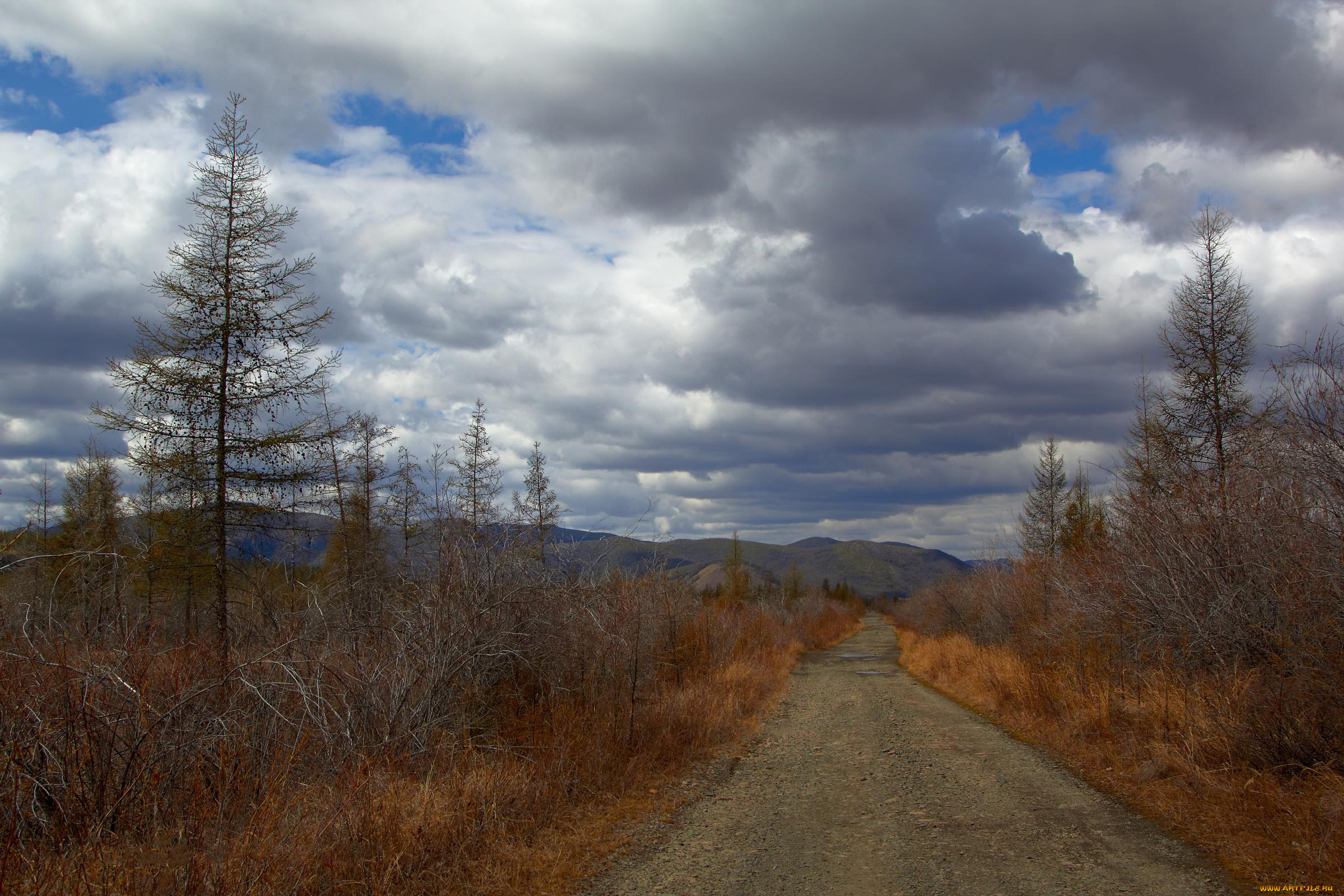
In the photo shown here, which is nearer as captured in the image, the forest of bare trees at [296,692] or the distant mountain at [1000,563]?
the forest of bare trees at [296,692]

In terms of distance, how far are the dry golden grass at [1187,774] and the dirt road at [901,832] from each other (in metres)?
0.33

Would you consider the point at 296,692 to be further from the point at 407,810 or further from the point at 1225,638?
the point at 1225,638

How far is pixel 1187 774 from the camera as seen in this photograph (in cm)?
763

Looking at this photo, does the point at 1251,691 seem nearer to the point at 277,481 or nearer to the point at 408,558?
the point at 408,558

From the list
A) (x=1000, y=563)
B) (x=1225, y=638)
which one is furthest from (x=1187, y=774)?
(x=1000, y=563)

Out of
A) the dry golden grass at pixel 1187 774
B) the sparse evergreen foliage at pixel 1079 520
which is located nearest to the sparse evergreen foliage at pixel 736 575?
the sparse evergreen foliage at pixel 1079 520

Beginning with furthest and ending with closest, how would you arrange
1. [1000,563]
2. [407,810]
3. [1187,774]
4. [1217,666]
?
[1000,563] → [1217,666] → [1187,774] → [407,810]

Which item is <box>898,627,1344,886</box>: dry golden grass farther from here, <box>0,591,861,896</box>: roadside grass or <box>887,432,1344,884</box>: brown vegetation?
<box>0,591,861,896</box>: roadside grass

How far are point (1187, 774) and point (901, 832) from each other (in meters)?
3.06

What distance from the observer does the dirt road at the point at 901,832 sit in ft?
18.9

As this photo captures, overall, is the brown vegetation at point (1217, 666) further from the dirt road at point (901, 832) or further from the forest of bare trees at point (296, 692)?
the forest of bare trees at point (296, 692)

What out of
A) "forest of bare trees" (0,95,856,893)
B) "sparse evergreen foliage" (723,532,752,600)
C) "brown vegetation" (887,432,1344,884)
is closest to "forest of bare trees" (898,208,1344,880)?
"brown vegetation" (887,432,1344,884)

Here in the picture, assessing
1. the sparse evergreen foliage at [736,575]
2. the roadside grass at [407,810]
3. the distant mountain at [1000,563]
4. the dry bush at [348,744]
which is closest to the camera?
the roadside grass at [407,810]

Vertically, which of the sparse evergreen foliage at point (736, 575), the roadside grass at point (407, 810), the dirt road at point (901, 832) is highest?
the roadside grass at point (407, 810)
